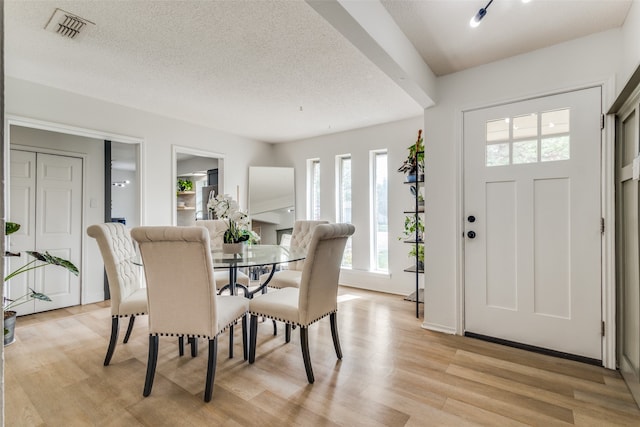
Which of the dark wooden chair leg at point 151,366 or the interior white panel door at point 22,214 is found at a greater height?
the interior white panel door at point 22,214

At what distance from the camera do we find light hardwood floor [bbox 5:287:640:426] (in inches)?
65.0

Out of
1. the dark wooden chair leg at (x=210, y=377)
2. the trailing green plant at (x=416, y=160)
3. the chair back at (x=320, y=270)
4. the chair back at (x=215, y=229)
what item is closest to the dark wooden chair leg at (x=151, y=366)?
the dark wooden chair leg at (x=210, y=377)

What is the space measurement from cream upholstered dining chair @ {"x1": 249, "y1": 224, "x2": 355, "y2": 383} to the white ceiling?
4.59ft

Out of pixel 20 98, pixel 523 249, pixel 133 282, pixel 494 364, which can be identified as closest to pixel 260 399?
pixel 133 282

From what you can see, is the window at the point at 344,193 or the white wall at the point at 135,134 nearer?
the white wall at the point at 135,134

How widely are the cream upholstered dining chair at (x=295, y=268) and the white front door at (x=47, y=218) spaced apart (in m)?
2.43

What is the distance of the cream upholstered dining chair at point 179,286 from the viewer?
1.71 metres

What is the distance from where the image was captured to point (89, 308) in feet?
11.7

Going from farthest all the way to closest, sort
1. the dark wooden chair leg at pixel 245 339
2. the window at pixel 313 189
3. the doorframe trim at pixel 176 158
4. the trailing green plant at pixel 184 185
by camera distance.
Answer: the trailing green plant at pixel 184 185, the window at pixel 313 189, the doorframe trim at pixel 176 158, the dark wooden chair leg at pixel 245 339

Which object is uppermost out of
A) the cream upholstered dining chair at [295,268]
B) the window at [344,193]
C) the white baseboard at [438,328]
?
the window at [344,193]

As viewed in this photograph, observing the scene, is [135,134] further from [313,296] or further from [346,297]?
[346,297]

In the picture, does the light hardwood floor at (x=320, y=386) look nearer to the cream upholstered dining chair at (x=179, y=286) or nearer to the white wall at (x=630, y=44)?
the cream upholstered dining chair at (x=179, y=286)

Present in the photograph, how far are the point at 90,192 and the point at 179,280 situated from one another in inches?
115

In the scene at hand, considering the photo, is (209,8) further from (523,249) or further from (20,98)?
(523,249)
